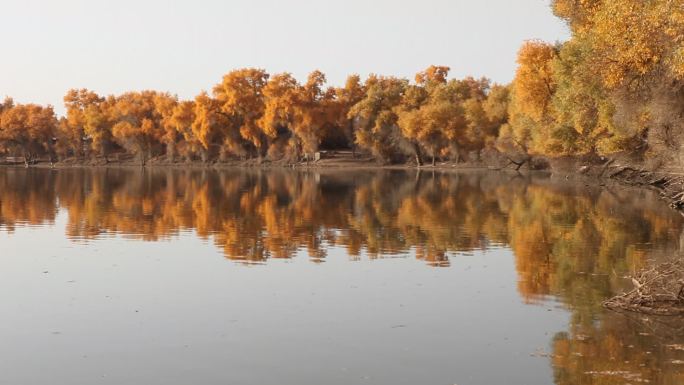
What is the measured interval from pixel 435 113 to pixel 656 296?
83719mm

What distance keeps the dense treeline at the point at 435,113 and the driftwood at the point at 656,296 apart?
36.5 feet

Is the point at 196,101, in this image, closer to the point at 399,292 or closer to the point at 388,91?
the point at 388,91

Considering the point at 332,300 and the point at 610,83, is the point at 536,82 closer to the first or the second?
the point at 610,83

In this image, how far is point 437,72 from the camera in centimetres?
11931

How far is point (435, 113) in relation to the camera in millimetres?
98812

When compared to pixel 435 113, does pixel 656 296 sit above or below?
below

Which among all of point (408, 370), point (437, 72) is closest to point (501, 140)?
point (437, 72)

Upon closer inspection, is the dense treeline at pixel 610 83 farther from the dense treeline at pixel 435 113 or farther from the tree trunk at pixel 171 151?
the tree trunk at pixel 171 151

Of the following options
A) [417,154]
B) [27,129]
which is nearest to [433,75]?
[417,154]

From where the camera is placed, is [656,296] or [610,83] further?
[610,83]

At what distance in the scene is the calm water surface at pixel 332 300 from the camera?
1263cm

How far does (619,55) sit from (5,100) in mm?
143560

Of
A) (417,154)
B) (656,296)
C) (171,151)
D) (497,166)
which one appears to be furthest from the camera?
→ (171,151)

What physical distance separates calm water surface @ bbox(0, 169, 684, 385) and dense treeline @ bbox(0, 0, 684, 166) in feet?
21.7
